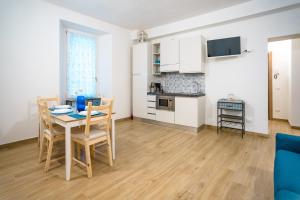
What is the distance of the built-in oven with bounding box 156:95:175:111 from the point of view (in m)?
4.10

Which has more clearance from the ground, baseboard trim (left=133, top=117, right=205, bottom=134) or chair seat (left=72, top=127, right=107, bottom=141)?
chair seat (left=72, top=127, right=107, bottom=141)

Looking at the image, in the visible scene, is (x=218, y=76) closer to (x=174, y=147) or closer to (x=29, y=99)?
(x=174, y=147)

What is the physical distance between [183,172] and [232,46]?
9.46 feet

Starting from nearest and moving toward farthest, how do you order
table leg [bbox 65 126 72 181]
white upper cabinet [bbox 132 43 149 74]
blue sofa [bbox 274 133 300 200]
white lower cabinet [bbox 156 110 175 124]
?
blue sofa [bbox 274 133 300 200]
table leg [bbox 65 126 72 181]
white lower cabinet [bbox 156 110 175 124]
white upper cabinet [bbox 132 43 149 74]

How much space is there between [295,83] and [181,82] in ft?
8.91

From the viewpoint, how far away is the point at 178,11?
3678 mm

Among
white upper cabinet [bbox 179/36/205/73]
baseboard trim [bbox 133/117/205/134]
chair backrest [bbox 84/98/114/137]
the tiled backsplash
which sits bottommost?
baseboard trim [bbox 133/117/205/134]

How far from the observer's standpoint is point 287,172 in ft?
4.04

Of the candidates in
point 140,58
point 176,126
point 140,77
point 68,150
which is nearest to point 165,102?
point 176,126

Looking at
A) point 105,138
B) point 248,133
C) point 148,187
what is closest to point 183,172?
point 148,187

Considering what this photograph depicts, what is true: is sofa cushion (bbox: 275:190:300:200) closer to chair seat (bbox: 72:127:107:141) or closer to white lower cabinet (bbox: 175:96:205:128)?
chair seat (bbox: 72:127:107:141)

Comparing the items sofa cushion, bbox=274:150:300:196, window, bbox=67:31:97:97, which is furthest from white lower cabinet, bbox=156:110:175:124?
sofa cushion, bbox=274:150:300:196

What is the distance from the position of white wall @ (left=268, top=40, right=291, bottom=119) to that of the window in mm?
5225

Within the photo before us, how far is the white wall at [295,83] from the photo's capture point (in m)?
3.87
